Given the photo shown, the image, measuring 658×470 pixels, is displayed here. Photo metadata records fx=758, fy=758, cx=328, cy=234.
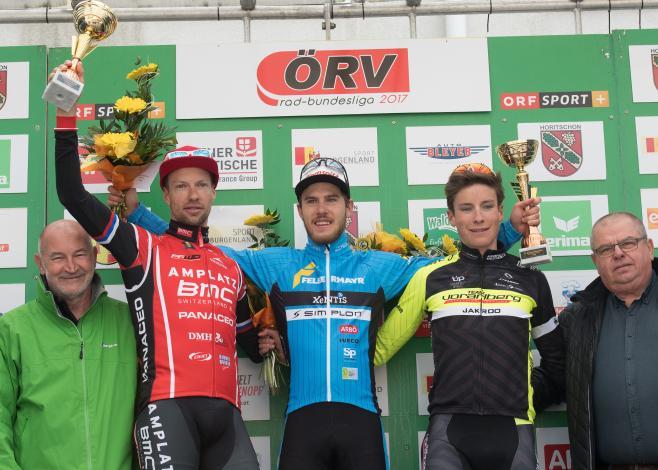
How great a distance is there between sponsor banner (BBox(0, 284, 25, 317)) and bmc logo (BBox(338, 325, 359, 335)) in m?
1.91

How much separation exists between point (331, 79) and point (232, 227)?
1.08 m

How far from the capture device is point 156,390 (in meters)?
3.22

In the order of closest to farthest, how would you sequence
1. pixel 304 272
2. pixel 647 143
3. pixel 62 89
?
pixel 62 89 → pixel 304 272 → pixel 647 143

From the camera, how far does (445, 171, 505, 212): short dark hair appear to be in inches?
147

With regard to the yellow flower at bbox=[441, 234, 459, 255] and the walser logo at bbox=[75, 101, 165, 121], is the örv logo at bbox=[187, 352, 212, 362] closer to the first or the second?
the yellow flower at bbox=[441, 234, 459, 255]

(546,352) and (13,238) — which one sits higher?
(13,238)

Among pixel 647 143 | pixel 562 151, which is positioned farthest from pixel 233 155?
pixel 647 143

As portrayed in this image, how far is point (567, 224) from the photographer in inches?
176

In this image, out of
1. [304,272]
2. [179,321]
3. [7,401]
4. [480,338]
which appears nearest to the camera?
[7,401]

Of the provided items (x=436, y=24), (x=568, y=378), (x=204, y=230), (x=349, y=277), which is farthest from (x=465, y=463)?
(x=436, y=24)

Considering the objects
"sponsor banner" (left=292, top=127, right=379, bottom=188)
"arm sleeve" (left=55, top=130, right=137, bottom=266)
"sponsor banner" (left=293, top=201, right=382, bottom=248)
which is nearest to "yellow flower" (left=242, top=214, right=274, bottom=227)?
"sponsor banner" (left=293, top=201, right=382, bottom=248)

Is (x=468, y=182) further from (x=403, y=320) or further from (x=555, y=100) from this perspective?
(x=555, y=100)

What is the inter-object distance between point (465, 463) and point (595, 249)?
119 cm

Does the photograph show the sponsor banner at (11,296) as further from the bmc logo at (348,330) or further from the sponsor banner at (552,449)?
the sponsor banner at (552,449)
